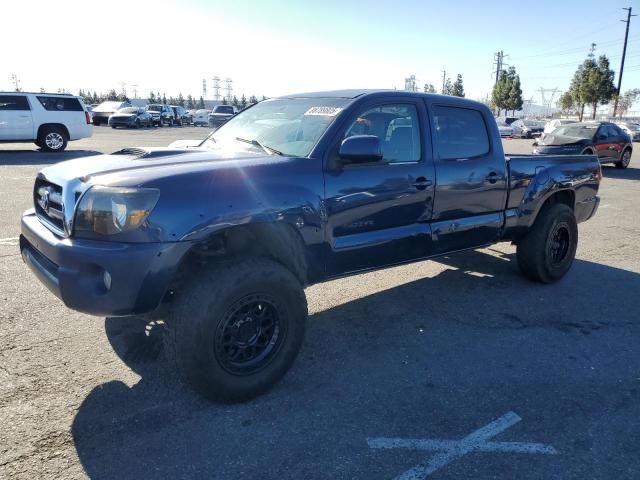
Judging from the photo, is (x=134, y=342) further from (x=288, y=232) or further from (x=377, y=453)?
(x=377, y=453)

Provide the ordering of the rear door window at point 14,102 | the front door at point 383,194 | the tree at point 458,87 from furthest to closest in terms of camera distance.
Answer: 1. the tree at point 458,87
2. the rear door window at point 14,102
3. the front door at point 383,194

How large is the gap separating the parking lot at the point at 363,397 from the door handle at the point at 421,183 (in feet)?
3.86

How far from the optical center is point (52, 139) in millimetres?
16516

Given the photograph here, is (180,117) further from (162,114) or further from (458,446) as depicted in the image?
(458,446)

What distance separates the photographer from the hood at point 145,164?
2861mm

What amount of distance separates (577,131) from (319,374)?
1644 cm

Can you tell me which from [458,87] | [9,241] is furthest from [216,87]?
[9,241]

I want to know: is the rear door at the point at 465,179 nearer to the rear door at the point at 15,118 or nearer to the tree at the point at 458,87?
the rear door at the point at 15,118

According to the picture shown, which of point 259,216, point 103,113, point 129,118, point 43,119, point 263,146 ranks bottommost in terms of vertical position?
point 259,216

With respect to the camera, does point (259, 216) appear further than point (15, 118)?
No

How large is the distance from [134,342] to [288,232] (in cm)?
150

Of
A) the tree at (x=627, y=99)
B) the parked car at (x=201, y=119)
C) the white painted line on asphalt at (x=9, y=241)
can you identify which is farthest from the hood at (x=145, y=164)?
the tree at (x=627, y=99)

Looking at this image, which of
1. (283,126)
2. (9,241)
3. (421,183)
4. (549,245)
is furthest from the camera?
(9,241)

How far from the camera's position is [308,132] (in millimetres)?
3656
